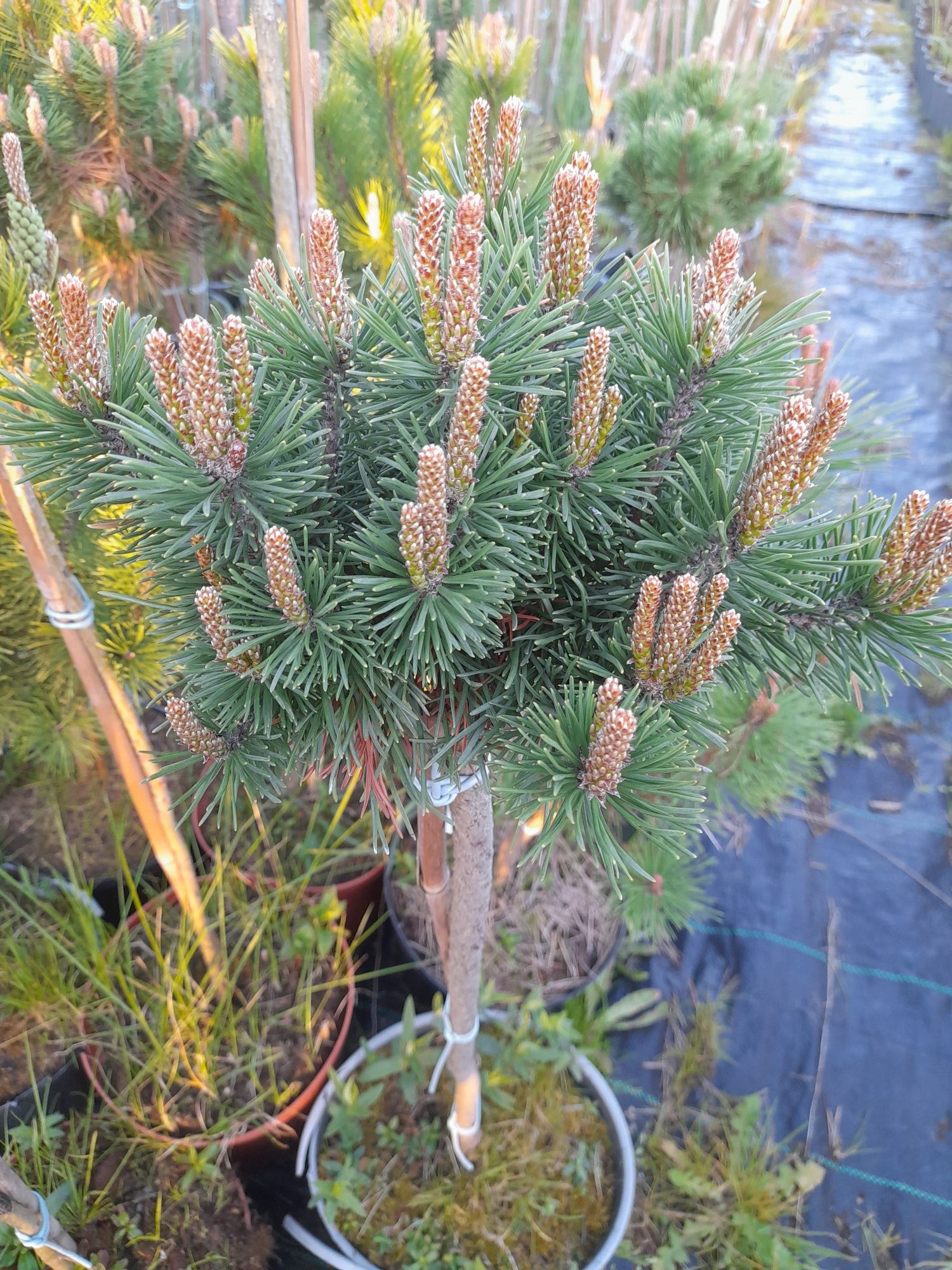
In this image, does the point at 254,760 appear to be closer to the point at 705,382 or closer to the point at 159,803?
the point at 705,382

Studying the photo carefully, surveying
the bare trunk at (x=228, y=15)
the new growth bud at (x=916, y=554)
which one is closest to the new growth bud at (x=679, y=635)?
the new growth bud at (x=916, y=554)

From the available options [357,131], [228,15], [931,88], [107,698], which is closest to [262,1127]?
→ [107,698]

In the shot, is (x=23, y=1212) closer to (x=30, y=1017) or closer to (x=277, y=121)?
(x=30, y=1017)

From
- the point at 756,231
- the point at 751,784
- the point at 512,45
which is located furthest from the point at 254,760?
the point at 756,231

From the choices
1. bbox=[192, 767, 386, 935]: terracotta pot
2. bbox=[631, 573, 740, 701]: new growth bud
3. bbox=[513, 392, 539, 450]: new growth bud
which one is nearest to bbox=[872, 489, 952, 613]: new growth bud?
bbox=[631, 573, 740, 701]: new growth bud

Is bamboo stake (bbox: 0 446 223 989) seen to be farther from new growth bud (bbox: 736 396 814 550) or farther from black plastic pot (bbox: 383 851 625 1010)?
new growth bud (bbox: 736 396 814 550)

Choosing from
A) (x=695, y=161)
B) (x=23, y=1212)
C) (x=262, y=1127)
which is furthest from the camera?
(x=695, y=161)

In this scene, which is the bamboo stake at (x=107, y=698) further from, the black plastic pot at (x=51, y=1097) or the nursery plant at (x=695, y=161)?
the nursery plant at (x=695, y=161)
